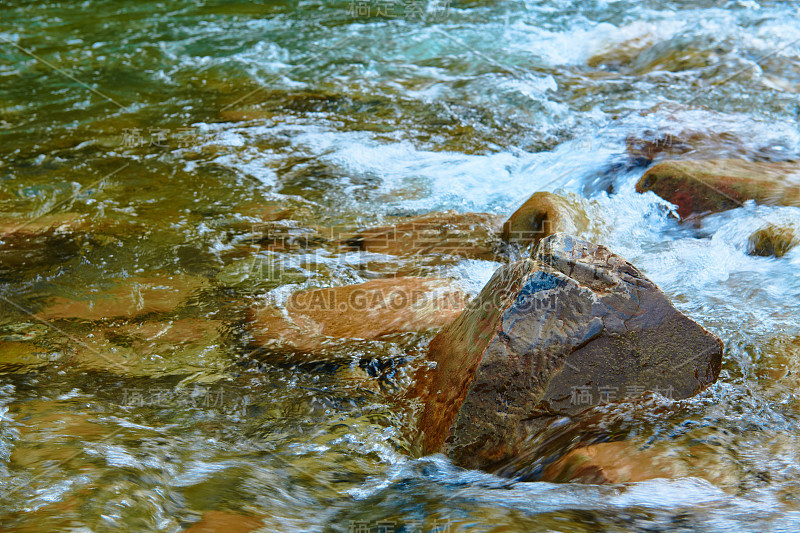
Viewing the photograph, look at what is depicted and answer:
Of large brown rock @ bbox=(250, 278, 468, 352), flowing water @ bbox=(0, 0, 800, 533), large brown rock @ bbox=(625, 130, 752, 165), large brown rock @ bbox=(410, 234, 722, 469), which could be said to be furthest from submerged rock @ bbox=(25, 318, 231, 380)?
large brown rock @ bbox=(625, 130, 752, 165)

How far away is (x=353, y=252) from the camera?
4.15 meters

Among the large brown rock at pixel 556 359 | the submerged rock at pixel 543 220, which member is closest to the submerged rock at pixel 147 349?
the large brown rock at pixel 556 359

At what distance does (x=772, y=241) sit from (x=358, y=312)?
2.55m

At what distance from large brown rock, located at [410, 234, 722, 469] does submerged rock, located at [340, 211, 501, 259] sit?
4.85 ft

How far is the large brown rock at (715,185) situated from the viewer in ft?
14.0

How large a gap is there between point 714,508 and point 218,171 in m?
4.36

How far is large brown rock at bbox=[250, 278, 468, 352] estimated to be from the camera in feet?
10.6

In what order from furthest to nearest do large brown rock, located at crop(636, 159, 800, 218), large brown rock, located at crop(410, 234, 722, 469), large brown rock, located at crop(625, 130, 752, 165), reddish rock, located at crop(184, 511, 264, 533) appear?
large brown rock, located at crop(625, 130, 752, 165)
large brown rock, located at crop(636, 159, 800, 218)
large brown rock, located at crop(410, 234, 722, 469)
reddish rock, located at crop(184, 511, 264, 533)

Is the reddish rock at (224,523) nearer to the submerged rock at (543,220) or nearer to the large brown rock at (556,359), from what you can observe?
the large brown rock at (556,359)

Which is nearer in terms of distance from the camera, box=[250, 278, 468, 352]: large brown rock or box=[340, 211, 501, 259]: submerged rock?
box=[250, 278, 468, 352]: large brown rock

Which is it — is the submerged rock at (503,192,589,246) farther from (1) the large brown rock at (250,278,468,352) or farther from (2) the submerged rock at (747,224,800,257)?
(2) the submerged rock at (747,224,800,257)

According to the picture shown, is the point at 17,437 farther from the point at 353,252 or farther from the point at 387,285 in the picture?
the point at 353,252

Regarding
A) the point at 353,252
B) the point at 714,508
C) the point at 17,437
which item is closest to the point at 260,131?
the point at 353,252

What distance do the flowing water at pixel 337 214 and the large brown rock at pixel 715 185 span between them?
0.11m
